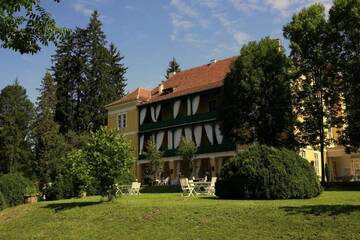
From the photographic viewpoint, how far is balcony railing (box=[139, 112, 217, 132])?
138 ft

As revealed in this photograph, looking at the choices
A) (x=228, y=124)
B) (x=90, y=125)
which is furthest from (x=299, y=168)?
(x=90, y=125)

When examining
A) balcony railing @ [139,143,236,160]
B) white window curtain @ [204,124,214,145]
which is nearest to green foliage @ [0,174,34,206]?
balcony railing @ [139,143,236,160]

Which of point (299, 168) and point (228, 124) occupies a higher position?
point (228, 124)

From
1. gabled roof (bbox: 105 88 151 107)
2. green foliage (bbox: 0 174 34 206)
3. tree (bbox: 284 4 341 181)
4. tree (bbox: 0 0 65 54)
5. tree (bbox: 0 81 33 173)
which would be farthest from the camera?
tree (bbox: 0 81 33 173)

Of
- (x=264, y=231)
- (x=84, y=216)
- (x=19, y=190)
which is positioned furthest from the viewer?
(x=19, y=190)

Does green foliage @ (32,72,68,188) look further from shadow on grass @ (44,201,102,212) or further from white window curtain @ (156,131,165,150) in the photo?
shadow on grass @ (44,201,102,212)

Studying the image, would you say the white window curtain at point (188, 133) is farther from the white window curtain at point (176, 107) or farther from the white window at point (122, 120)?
the white window at point (122, 120)

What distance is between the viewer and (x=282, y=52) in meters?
30.8

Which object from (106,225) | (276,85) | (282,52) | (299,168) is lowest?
(106,225)

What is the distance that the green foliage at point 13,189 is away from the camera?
22562 mm

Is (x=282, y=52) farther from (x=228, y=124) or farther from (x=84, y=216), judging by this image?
(x=84, y=216)

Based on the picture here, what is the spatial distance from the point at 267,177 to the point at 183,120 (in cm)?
2773

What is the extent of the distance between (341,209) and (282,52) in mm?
20118

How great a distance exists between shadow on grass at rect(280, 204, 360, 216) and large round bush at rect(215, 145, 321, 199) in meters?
4.13
